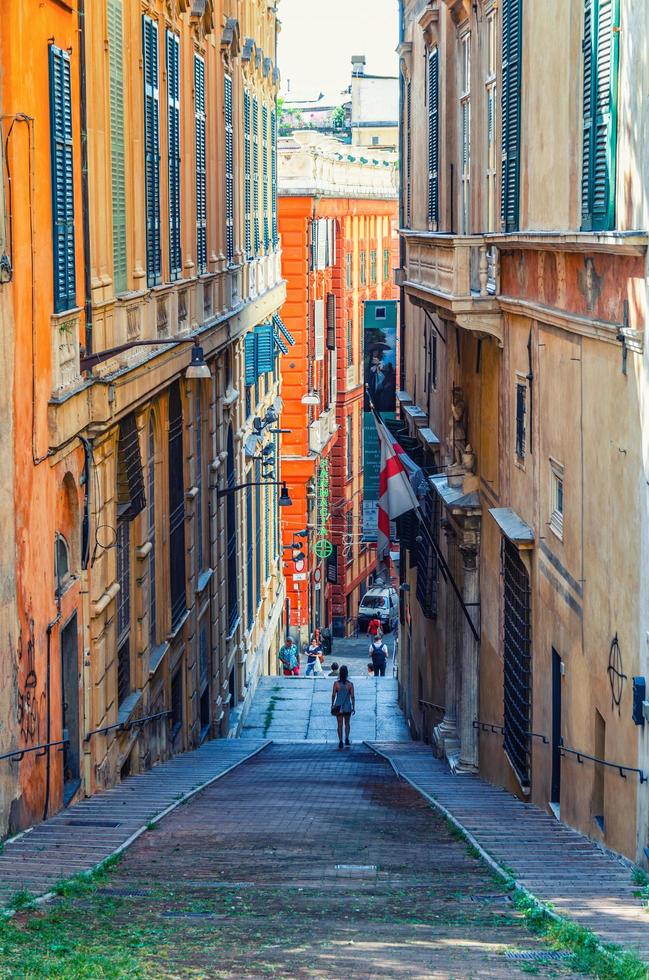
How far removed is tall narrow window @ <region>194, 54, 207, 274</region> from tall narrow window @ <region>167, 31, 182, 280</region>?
2.21 metres

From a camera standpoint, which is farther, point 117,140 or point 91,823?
point 117,140

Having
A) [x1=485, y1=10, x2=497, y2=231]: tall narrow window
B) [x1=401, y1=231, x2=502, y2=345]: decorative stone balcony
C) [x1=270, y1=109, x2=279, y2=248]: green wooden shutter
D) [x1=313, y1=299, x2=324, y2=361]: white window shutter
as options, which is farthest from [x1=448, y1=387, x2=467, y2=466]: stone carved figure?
[x1=313, y1=299, x2=324, y2=361]: white window shutter

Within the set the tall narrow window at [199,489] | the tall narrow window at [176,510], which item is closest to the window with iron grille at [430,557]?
the tall narrow window at [199,489]

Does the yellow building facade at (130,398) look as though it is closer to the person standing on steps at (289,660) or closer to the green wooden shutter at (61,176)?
the green wooden shutter at (61,176)

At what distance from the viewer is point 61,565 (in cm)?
1513

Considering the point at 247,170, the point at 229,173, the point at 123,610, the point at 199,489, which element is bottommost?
the point at 123,610

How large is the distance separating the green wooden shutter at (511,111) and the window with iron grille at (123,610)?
19.4ft

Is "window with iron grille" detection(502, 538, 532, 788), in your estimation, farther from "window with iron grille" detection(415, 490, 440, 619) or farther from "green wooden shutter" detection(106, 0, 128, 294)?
"window with iron grille" detection(415, 490, 440, 619)

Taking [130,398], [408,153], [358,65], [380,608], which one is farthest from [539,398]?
[358,65]

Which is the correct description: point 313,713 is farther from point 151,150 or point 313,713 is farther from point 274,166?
point 274,166

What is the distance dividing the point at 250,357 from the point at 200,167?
10.0 m

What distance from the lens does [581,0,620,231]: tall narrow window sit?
1277cm

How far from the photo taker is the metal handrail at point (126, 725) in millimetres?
16527

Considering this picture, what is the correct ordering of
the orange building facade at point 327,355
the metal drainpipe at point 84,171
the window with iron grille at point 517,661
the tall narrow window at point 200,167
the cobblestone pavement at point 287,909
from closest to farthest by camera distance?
the cobblestone pavement at point 287,909
the metal drainpipe at point 84,171
the window with iron grille at point 517,661
the tall narrow window at point 200,167
the orange building facade at point 327,355
